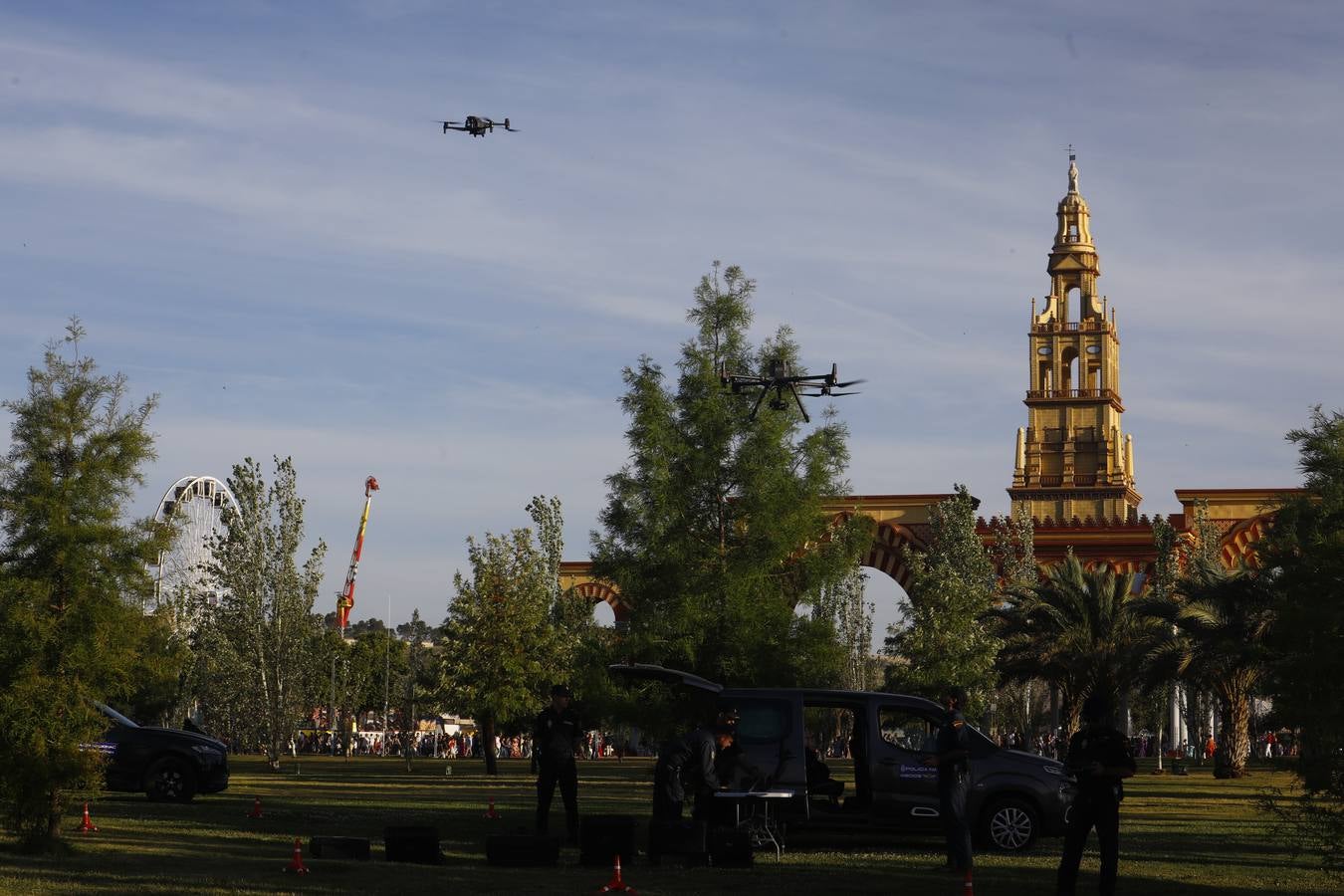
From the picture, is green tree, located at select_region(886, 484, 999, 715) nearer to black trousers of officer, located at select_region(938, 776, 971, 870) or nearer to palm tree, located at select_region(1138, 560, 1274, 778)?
palm tree, located at select_region(1138, 560, 1274, 778)

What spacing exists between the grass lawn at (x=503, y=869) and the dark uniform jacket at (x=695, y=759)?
937 millimetres

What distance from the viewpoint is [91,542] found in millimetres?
17672

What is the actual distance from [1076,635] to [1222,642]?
7242 millimetres

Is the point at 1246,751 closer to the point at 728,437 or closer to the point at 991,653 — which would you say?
the point at 991,653

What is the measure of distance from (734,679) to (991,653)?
42.2 ft

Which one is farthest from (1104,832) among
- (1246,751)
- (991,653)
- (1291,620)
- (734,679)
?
(1246,751)

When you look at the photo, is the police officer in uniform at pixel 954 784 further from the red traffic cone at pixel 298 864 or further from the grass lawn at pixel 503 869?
the red traffic cone at pixel 298 864

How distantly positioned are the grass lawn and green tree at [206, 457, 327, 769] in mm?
26519

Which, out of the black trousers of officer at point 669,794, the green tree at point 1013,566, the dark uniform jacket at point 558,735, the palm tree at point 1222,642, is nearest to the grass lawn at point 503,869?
the black trousers of officer at point 669,794

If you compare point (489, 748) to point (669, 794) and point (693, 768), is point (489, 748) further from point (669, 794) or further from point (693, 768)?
point (693, 768)

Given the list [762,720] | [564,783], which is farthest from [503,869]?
[762,720]

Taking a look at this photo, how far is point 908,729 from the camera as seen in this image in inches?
755

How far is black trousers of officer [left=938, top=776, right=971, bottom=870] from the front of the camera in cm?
1591

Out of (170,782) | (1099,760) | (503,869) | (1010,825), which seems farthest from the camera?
(170,782)
